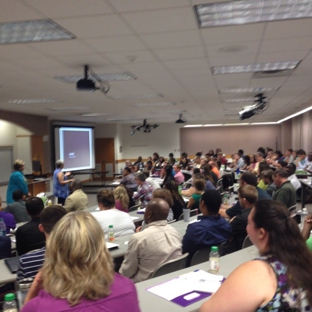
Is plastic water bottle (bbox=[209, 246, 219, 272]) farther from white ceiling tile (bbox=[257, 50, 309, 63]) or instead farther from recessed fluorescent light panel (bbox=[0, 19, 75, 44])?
white ceiling tile (bbox=[257, 50, 309, 63])

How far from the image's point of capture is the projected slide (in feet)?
44.4

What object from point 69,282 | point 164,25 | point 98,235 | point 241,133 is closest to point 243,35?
point 164,25

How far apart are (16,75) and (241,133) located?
14.9 meters

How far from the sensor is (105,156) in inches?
679

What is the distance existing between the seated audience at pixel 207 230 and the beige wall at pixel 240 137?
15652 mm

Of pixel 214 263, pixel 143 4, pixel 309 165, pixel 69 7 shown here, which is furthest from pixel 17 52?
pixel 309 165

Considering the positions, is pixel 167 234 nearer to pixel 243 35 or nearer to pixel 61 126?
pixel 243 35

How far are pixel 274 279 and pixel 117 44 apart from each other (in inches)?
122

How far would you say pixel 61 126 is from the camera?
1341cm

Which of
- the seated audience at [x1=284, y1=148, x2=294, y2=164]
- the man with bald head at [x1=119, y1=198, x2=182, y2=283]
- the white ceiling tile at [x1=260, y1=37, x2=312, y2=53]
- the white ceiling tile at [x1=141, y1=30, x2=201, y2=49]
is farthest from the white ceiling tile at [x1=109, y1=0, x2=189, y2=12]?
the seated audience at [x1=284, y1=148, x2=294, y2=164]

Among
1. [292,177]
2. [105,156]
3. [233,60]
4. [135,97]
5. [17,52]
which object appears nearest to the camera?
[17,52]

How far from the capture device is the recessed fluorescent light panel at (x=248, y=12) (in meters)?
2.83

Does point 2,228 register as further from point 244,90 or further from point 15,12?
point 244,90

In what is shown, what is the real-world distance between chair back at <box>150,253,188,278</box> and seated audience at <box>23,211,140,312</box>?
1.00 meters
